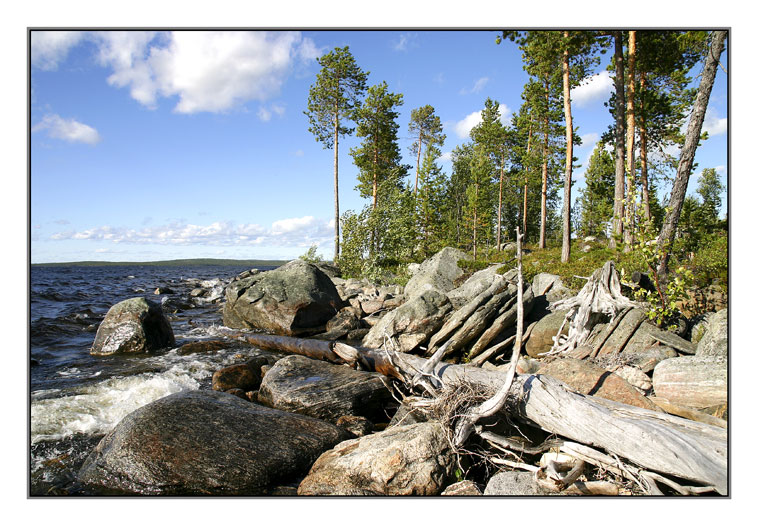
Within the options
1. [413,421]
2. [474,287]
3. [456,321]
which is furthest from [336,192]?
[413,421]

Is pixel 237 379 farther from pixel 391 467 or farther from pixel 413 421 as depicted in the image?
pixel 391 467

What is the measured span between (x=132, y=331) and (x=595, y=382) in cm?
1193

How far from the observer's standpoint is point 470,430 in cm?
484

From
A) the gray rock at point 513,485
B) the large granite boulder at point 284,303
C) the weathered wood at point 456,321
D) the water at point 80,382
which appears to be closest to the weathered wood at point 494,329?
the weathered wood at point 456,321

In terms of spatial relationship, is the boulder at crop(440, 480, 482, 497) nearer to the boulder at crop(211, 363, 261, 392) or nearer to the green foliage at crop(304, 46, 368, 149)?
the boulder at crop(211, 363, 261, 392)

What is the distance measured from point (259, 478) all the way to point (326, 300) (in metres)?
11.2

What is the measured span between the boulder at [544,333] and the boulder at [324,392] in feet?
A: 13.3

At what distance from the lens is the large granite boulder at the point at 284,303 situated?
1491cm

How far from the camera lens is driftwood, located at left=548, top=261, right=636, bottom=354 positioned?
28.4 ft

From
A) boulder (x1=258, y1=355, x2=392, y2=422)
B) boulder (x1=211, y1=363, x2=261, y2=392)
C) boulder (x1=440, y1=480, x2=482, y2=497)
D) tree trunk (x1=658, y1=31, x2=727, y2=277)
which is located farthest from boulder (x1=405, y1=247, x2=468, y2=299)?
boulder (x1=440, y1=480, x2=482, y2=497)

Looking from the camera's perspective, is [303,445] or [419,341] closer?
[303,445]

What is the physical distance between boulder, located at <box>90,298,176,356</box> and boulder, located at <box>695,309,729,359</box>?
13.5 meters
